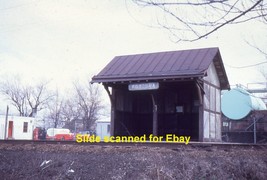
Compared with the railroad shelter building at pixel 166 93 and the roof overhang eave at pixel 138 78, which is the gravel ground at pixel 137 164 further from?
the railroad shelter building at pixel 166 93

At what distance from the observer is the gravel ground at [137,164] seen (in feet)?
24.2

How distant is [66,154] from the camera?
1028 cm

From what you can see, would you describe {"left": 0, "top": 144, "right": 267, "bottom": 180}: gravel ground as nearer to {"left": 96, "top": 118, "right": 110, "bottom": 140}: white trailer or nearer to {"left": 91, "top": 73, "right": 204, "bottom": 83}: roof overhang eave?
{"left": 91, "top": 73, "right": 204, "bottom": 83}: roof overhang eave

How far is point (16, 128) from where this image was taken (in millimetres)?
35469

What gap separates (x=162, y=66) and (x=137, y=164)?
9.53 m

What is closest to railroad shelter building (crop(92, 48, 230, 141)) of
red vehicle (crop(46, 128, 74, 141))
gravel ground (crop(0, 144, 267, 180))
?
gravel ground (crop(0, 144, 267, 180))

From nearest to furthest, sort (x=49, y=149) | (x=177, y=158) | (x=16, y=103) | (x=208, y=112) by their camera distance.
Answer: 1. (x=177, y=158)
2. (x=49, y=149)
3. (x=208, y=112)
4. (x=16, y=103)

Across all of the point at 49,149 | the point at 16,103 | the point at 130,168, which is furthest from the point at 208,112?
the point at 16,103

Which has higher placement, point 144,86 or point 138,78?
point 138,78

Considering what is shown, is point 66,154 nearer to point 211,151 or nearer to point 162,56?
point 211,151

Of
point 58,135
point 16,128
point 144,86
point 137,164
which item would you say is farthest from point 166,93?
point 58,135

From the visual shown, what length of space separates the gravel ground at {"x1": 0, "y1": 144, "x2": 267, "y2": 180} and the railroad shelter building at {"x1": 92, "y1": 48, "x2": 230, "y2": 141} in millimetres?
5950

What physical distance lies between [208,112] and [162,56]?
442 centimetres

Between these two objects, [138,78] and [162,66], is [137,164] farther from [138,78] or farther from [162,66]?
[162,66]
